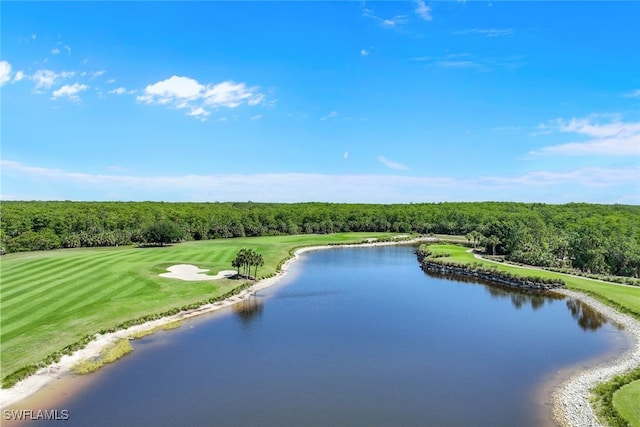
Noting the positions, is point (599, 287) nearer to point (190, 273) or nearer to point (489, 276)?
point (489, 276)

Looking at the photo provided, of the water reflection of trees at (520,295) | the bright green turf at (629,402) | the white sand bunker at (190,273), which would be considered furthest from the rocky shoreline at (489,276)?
the white sand bunker at (190,273)

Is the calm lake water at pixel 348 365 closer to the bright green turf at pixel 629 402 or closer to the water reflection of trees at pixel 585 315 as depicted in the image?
the water reflection of trees at pixel 585 315

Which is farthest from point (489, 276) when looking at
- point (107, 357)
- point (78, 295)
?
point (78, 295)

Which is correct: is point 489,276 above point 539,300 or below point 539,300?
above

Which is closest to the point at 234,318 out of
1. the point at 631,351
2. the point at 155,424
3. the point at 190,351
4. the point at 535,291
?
the point at 190,351

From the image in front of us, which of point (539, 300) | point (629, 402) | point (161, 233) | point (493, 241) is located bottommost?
point (629, 402)

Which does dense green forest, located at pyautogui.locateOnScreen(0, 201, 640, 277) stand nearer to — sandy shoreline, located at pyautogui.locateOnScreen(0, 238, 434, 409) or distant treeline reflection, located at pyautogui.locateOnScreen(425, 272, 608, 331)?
distant treeline reflection, located at pyautogui.locateOnScreen(425, 272, 608, 331)

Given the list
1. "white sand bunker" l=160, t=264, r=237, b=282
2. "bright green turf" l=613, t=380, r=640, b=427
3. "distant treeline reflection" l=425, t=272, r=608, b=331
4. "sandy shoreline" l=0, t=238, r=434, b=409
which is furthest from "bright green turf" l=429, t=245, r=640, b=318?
"white sand bunker" l=160, t=264, r=237, b=282
